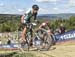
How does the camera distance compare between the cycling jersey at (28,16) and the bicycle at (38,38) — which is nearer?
the cycling jersey at (28,16)

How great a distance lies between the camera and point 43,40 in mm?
11273

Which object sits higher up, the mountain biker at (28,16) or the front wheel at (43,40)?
the mountain biker at (28,16)

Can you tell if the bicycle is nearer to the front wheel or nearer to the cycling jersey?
the front wheel

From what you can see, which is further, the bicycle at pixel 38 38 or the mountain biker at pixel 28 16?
the bicycle at pixel 38 38

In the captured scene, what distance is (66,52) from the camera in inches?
396

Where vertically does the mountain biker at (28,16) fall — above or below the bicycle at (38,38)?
above

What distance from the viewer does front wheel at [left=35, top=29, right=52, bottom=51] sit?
11.1 metres

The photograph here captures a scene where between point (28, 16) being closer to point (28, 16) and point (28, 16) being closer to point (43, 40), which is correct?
point (28, 16)

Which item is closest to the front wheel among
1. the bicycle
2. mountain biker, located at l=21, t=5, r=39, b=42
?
the bicycle

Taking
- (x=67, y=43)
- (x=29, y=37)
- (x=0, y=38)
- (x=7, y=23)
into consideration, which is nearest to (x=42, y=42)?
(x=29, y=37)

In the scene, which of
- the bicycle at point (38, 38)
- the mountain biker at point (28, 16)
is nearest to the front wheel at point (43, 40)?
the bicycle at point (38, 38)

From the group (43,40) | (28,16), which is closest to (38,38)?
(43,40)

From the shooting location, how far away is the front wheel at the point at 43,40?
11133mm

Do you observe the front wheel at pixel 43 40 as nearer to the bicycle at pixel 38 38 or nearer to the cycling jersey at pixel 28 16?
the bicycle at pixel 38 38
